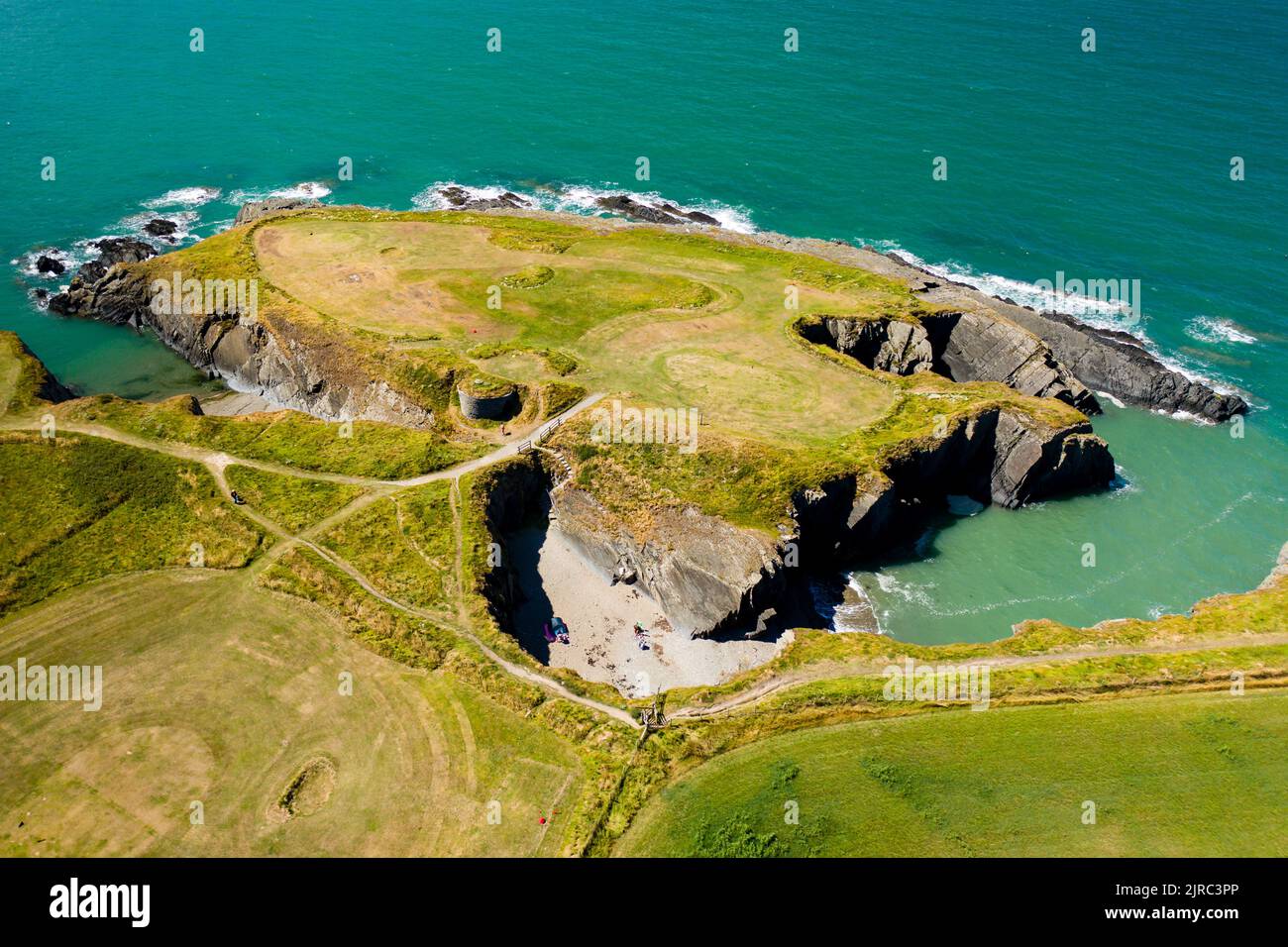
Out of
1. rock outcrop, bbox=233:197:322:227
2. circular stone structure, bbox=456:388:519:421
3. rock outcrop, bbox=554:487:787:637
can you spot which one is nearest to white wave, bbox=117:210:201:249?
rock outcrop, bbox=233:197:322:227

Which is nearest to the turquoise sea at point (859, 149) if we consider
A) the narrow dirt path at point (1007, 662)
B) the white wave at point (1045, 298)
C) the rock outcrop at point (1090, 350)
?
the white wave at point (1045, 298)

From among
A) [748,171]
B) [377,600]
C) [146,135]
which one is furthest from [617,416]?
[146,135]

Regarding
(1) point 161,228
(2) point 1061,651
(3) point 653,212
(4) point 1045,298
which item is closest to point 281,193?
(1) point 161,228

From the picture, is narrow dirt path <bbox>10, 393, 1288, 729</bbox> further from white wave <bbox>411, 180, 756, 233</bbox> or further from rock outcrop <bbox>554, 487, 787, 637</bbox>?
white wave <bbox>411, 180, 756, 233</bbox>

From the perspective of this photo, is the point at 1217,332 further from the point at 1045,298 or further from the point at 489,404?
the point at 489,404

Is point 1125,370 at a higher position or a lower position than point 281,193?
lower
